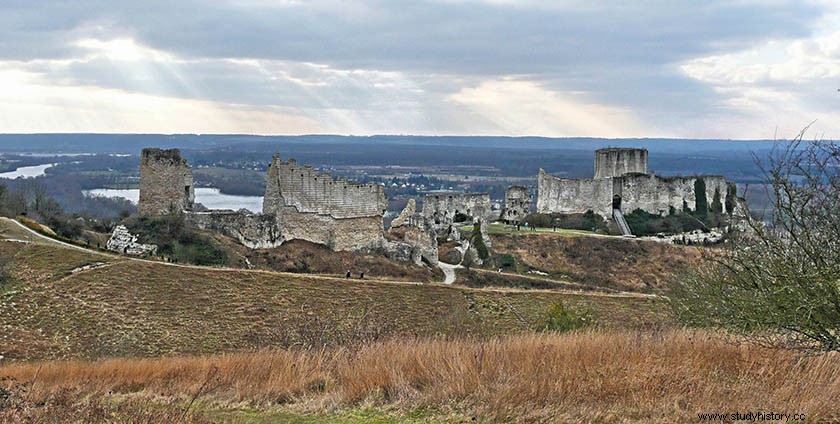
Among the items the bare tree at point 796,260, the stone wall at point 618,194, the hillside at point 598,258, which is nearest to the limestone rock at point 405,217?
the hillside at point 598,258

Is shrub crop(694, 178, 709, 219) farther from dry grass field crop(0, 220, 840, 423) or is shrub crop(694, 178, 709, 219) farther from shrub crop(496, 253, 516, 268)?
dry grass field crop(0, 220, 840, 423)

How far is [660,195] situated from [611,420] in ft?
190

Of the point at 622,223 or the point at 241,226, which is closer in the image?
the point at 241,226

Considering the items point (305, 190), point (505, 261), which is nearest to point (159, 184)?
point (305, 190)

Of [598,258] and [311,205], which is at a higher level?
[311,205]

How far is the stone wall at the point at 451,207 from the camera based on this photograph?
55656 millimetres

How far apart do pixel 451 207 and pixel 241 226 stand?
22.9 metres

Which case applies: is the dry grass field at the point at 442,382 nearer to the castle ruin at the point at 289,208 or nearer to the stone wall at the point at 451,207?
the castle ruin at the point at 289,208

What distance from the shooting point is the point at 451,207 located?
5675 cm

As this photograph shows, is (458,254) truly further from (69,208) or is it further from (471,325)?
(69,208)

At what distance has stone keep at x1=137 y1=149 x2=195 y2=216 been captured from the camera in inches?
1410

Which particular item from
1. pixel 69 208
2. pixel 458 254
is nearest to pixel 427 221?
pixel 458 254

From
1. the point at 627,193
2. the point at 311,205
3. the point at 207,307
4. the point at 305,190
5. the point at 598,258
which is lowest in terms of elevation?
the point at 598,258

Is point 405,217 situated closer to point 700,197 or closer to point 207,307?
point 207,307
